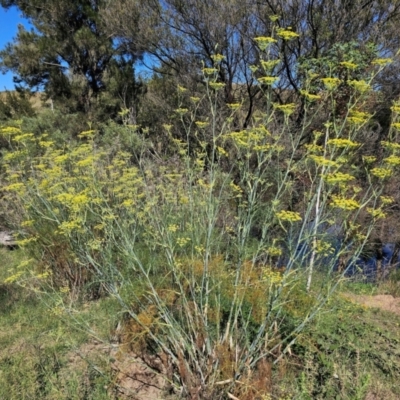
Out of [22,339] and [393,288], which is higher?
[22,339]

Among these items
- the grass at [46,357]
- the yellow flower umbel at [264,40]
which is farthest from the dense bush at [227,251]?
the grass at [46,357]

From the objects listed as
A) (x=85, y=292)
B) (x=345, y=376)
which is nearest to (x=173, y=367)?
(x=345, y=376)

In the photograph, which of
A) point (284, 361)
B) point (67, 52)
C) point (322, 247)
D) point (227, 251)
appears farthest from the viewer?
point (67, 52)

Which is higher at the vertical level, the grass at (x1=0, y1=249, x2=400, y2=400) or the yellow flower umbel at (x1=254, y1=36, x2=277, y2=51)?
the yellow flower umbel at (x1=254, y1=36, x2=277, y2=51)

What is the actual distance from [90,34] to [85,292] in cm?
1150

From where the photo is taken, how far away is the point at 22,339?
384cm

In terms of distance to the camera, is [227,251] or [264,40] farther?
[227,251]

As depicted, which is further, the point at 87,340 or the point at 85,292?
the point at 85,292

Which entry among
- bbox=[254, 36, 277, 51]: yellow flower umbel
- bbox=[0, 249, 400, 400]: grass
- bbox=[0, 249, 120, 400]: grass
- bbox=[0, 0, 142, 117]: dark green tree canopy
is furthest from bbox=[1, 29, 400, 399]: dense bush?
bbox=[0, 0, 142, 117]: dark green tree canopy

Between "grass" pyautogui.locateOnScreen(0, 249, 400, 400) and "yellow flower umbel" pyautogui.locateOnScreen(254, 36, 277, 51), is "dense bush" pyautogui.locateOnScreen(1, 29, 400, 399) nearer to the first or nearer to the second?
"yellow flower umbel" pyautogui.locateOnScreen(254, 36, 277, 51)

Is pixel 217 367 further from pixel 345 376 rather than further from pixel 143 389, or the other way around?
pixel 345 376

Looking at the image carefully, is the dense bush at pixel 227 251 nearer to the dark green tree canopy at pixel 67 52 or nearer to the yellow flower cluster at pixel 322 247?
the yellow flower cluster at pixel 322 247

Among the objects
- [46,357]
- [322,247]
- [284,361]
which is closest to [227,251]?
[284,361]

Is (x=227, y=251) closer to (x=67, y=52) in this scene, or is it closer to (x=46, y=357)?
(x=46, y=357)
